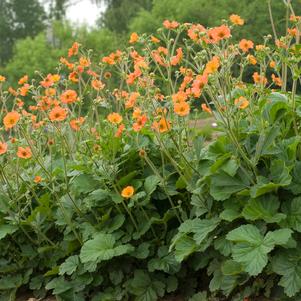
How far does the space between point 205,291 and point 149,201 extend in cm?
59

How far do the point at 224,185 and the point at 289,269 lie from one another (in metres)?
0.48

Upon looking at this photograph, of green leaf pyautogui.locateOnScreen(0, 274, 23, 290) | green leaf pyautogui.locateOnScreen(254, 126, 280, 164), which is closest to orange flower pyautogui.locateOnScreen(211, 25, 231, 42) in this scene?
green leaf pyautogui.locateOnScreen(254, 126, 280, 164)

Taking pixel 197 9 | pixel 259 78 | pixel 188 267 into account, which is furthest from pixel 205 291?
pixel 197 9

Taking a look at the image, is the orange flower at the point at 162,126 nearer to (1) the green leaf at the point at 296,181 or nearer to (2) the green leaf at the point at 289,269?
(1) the green leaf at the point at 296,181

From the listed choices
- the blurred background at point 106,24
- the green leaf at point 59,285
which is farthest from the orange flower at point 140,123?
the blurred background at point 106,24

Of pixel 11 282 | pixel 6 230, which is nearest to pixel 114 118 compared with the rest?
pixel 6 230

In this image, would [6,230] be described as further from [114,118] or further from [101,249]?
[114,118]

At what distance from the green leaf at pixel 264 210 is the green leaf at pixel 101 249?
72 cm

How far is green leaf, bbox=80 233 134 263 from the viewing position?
2937 mm

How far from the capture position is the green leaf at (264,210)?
255 cm

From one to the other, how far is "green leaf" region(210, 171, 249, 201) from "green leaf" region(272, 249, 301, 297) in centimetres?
35

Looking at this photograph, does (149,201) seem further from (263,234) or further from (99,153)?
(263,234)

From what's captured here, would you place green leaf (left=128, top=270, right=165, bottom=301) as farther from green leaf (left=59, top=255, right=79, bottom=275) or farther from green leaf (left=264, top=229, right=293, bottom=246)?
green leaf (left=264, top=229, right=293, bottom=246)

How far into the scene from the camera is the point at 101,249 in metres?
3.01
